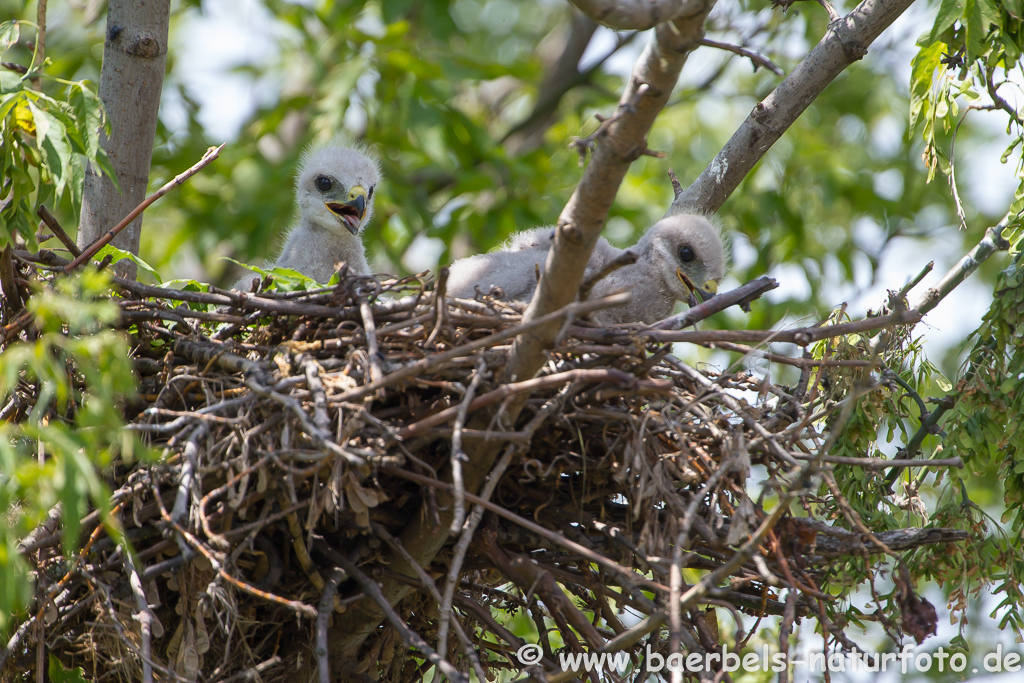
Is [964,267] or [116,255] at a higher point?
[964,267]

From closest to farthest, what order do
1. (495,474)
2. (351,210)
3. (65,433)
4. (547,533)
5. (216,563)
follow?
(65,433), (216,563), (547,533), (495,474), (351,210)

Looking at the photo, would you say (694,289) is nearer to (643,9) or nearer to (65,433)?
(643,9)

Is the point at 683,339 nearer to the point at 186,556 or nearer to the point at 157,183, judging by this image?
the point at 186,556

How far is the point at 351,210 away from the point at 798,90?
2.06m

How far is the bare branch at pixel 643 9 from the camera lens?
200 centimetres

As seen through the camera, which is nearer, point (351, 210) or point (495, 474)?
point (495, 474)

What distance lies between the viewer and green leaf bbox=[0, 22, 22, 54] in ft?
9.57

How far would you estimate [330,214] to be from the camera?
14.9 ft

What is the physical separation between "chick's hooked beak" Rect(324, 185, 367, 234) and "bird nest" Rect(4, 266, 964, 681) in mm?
1436

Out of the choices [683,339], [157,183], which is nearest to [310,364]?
[683,339]

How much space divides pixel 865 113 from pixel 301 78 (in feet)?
18.6

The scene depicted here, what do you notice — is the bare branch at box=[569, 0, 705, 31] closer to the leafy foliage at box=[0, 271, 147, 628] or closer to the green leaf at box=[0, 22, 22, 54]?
the leafy foliage at box=[0, 271, 147, 628]

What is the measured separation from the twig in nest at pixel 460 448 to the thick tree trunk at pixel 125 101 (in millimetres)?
1835

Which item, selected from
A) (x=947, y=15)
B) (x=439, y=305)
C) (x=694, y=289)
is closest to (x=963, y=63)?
(x=947, y=15)
